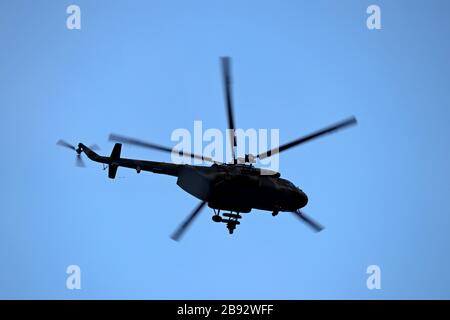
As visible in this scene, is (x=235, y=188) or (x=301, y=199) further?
(x=301, y=199)

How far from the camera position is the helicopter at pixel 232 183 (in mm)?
24125

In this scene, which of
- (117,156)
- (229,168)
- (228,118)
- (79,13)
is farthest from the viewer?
(79,13)

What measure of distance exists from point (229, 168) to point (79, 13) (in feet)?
45.3

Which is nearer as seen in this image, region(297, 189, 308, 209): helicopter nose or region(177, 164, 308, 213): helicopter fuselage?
region(177, 164, 308, 213): helicopter fuselage

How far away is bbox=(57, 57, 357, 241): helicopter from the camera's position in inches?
950

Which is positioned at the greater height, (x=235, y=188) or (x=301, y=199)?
(x=235, y=188)

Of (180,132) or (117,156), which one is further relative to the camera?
(117,156)

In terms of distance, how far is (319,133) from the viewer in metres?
24.0

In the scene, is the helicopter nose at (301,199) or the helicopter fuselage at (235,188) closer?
the helicopter fuselage at (235,188)

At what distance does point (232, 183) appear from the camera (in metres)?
24.5
